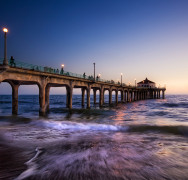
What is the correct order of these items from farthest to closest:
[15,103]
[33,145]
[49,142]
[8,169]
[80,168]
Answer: [15,103] → [49,142] → [33,145] → [80,168] → [8,169]

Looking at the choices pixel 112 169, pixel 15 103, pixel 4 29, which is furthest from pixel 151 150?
pixel 15 103

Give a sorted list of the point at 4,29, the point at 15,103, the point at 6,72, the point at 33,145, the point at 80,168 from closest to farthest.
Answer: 1. the point at 80,168
2. the point at 33,145
3. the point at 4,29
4. the point at 6,72
5. the point at 15,103

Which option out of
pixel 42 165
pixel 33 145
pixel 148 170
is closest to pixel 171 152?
pixel 148 170

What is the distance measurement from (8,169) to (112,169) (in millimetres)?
4089

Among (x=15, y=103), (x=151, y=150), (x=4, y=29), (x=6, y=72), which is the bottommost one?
(x=151, y=150)

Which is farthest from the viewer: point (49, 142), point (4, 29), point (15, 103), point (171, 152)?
point (15, 103)

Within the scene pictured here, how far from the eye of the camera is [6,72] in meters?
16.3

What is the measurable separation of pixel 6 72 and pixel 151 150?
16.2 m

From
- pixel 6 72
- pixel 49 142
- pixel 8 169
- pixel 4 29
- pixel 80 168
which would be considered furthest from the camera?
pixel 6 72

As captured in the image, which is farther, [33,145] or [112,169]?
[33,145]

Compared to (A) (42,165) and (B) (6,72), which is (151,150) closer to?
(A) (42,165)

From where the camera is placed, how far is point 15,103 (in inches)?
947

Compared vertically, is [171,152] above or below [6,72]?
below

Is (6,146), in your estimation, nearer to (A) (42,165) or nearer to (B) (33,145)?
(B) (33,145)
